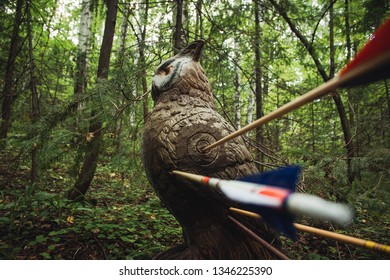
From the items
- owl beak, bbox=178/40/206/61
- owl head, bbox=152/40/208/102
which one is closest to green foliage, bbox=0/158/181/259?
owl head, bbox=152/40/208/102

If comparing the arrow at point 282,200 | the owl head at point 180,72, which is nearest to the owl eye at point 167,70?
the owl head at point 180,72

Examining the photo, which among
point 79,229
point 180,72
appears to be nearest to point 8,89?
point 79,229

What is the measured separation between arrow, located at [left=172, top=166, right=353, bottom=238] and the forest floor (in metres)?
1.52

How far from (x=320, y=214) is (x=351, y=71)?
15.6 inches

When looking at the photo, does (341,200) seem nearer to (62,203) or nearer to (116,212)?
(116,212)

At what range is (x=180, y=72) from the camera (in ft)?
6.09

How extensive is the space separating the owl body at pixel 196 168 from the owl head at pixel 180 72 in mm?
110

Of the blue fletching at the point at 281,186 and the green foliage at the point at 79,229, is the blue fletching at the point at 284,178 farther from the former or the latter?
the green foliage at the point at 79,229

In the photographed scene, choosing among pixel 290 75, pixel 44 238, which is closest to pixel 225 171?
pixel 44 238

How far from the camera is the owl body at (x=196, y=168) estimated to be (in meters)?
1.59

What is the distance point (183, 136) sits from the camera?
1.61 meters

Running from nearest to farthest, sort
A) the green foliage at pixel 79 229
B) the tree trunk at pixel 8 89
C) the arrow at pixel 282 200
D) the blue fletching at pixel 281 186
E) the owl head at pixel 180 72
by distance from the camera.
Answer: the arrow at pixel 282 200, the blue fletching at pixel 281 186, the owl head at pixel 180 72, the green foliage at pixel 79 229, the tree trunk at pixel 8 89

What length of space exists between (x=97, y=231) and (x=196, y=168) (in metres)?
1.83

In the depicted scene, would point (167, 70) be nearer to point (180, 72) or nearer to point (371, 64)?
point (180, 72)
